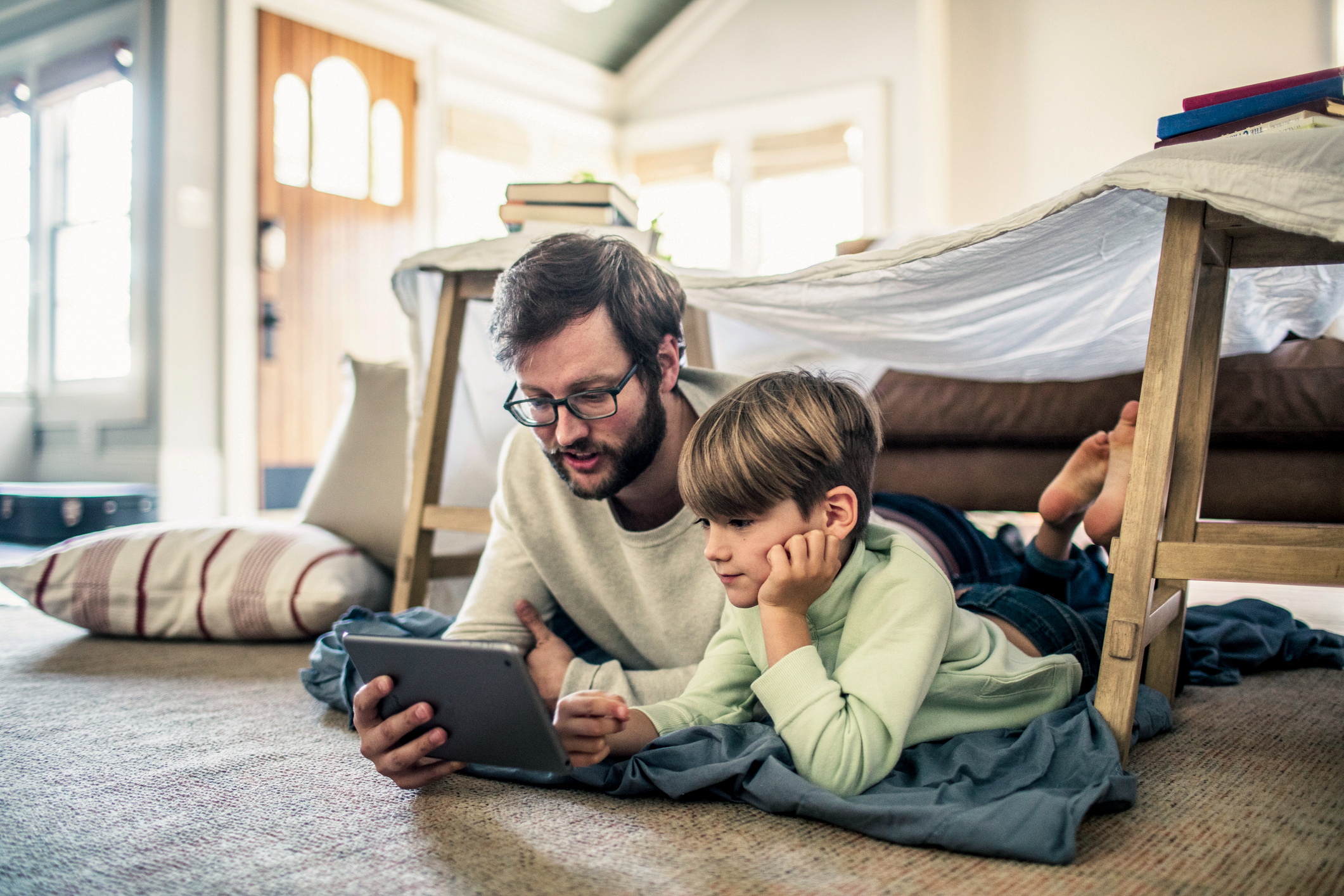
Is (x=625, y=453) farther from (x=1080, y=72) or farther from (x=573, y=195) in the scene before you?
(x=1080, y=72)

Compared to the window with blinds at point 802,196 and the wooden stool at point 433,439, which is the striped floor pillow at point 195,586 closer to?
the wooden stool at point 433,439

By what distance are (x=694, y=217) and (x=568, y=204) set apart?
4.22 metres

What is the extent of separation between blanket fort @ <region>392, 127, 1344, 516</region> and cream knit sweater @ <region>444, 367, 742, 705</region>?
0.74 feet

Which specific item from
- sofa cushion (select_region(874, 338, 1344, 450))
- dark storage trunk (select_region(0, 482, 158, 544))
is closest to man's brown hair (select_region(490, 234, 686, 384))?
sofa cushion (select_region(874, 338, 1344, 450))

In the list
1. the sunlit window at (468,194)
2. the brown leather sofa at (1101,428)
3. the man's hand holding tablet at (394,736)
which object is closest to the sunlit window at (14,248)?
the sunlit window at (468,194)

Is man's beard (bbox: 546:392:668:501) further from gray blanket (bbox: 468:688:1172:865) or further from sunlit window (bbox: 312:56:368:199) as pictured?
sunlit window (bbox: 312:56:368:199)

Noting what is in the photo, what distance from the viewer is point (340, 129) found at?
4.40 m

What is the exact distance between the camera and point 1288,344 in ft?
5.84

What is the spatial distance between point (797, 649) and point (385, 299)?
4119mm

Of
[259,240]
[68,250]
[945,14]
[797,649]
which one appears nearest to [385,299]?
[259,240]

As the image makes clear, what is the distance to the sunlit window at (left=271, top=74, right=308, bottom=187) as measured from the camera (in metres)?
4.11

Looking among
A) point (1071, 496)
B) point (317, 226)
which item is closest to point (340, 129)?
point (317, 226)

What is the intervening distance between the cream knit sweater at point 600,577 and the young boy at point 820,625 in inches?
5.1

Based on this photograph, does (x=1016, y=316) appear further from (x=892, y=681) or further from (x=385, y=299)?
(x=385, y=299)
